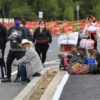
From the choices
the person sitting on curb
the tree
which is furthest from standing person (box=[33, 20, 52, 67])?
the tree

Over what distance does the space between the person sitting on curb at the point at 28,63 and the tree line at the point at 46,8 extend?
202 feet

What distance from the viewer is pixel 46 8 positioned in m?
84.3

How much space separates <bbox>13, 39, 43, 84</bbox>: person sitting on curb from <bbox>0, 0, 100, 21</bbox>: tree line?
61.7 meters

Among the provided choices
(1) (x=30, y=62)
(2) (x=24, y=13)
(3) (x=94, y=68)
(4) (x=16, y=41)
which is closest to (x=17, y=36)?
(4) (x=16, y=41)

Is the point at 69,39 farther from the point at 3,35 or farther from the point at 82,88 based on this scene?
the point at 82,88

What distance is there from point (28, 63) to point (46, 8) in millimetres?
74603

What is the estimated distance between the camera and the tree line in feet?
247

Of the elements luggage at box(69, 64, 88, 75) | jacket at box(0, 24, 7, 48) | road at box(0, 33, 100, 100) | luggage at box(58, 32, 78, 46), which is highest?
jacket at box(0, 24, 7, 48)

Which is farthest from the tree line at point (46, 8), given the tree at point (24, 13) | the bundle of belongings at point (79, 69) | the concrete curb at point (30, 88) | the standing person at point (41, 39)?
the bundle of belongings at point (79, 69)

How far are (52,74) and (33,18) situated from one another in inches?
2486

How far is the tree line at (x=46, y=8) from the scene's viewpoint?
75188mm

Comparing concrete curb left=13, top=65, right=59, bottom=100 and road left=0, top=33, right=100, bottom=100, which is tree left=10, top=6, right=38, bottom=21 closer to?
concrete curb left=13, top=65, right=59, bottom=100

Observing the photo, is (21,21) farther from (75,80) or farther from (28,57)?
(75,80)

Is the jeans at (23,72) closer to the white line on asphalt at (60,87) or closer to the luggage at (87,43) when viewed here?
the white line on asphalt at (60,87)
